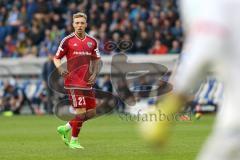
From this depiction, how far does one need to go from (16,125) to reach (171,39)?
8878 millimetres

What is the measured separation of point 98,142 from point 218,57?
36.9 feet

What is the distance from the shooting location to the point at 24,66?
29.2 m

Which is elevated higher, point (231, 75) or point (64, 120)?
point (231, 75)

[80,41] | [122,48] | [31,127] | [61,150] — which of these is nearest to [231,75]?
[61,150]

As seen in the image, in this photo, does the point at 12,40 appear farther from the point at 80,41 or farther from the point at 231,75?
the point at 231,75

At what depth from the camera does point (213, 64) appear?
4.53 meters

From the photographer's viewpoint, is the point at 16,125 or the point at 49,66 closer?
the point at 16,125

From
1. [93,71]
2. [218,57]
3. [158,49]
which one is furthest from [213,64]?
[158,49]

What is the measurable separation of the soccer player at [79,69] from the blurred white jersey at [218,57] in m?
9.91

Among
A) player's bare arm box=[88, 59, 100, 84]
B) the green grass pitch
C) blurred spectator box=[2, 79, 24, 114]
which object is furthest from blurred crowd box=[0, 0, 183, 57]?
player's bare arm box=[88, 59, 100, 84]

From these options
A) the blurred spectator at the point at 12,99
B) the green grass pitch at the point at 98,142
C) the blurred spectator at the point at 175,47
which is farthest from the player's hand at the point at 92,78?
the blurred spectator at the point at 12,99

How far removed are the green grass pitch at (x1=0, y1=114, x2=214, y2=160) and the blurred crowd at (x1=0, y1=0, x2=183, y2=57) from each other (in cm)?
627

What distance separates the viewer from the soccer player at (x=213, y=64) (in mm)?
4438

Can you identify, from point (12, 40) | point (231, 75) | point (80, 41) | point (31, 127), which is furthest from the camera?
point (12, 40)
